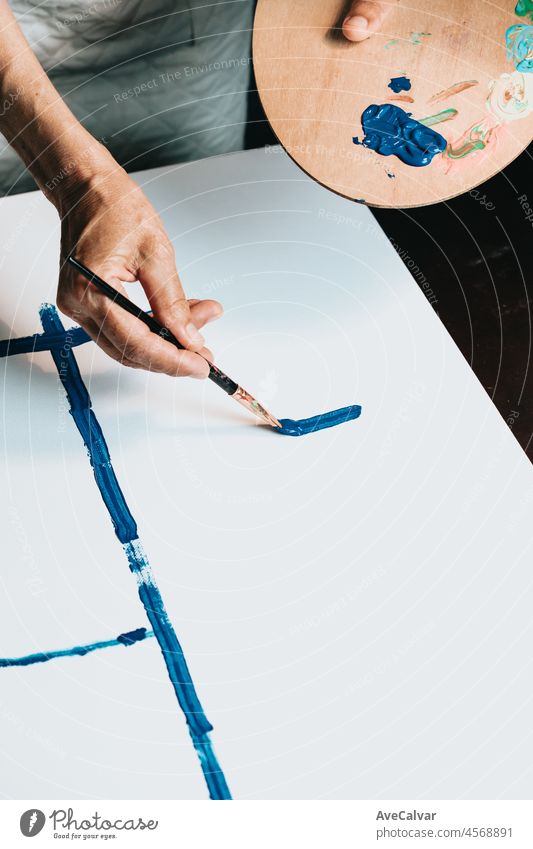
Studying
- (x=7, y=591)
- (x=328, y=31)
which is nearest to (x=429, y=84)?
(x=328, y=31)

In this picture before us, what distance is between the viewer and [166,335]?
671 mm

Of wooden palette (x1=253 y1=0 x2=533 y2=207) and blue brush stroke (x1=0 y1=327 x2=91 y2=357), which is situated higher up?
wooden palette (x1=253 y1=0 x2=533 y2=207)

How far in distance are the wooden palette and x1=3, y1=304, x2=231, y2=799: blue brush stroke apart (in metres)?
0.31

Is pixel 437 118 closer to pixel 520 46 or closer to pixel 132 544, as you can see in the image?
pixel 520 46

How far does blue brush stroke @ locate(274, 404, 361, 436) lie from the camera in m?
0.72

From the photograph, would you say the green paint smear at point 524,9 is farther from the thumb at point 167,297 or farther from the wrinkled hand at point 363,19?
the thumb at point 167,297

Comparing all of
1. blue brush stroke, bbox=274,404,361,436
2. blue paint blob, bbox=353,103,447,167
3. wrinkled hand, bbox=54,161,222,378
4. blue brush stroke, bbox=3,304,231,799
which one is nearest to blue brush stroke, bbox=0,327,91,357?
blue brush stroke, bbox=3,304,231,799

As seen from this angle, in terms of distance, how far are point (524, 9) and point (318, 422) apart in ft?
1.61

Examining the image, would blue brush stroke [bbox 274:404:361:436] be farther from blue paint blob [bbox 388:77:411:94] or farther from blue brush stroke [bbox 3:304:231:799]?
blue paint blob [bbox 388:77:411:94]

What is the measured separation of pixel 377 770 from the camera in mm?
544

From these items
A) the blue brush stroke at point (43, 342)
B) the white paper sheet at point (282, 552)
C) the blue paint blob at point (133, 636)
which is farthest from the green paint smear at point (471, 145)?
the blue paint blob at point (133, 636)

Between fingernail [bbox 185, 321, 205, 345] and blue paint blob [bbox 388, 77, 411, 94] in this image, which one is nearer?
fingernail [bbox 185, 321, 205, 345]

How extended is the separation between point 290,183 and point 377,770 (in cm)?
65
